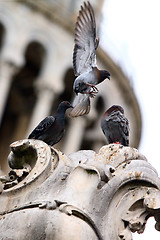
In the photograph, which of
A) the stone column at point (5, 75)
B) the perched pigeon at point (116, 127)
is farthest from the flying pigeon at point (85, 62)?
the stone column at point (5, 75)

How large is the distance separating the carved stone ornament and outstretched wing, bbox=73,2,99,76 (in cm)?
343

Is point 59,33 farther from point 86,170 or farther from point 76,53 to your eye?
point 86,170

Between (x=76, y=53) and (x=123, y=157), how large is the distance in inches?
168

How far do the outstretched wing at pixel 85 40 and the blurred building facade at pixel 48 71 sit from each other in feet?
150

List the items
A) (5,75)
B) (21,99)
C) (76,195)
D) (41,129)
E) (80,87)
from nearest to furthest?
(76,195) → (41,129) → (80,87) → (5,75) → (21,99)

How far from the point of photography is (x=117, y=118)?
392 inches

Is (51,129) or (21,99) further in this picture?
(21,99)

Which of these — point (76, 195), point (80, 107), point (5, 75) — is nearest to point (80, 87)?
point (80, 107)

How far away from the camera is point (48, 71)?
61.9 metres

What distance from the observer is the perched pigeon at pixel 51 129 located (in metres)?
10.3

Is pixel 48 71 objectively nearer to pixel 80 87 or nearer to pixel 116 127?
pixel 80 87

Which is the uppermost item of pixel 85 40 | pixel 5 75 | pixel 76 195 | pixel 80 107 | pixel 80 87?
pixel 5 75

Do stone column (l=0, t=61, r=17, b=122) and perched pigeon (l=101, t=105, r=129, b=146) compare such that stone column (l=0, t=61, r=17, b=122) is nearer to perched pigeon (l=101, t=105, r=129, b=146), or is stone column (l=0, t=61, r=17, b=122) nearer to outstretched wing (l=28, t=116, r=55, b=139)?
outstretched wing (l=28, t=116, r=55, b=139)

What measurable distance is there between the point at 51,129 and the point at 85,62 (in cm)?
204
